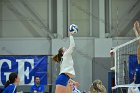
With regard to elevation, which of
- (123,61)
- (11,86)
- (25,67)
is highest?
(123,61)

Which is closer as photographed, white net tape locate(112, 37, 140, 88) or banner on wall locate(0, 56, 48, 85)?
white net tape locate(112, 37, 140, 88)

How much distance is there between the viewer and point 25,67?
1395cm

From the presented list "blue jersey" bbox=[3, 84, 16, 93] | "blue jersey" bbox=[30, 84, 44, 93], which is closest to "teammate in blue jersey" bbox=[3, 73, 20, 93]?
"blue jersey" bbox=[3, 84, 16, 93]

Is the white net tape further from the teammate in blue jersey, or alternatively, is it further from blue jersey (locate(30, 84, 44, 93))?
the teammate in blue jersey

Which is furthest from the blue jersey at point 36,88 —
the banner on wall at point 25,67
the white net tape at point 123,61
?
the white net tape at point 123,61

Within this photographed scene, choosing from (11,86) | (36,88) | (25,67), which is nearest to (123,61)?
(36,88)

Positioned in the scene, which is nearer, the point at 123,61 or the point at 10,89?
the point at 10,89

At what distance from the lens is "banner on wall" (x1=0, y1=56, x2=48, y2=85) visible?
13898 mm

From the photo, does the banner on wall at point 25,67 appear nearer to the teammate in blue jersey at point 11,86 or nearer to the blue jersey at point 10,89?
the teammate in blue jersey at point 11,86

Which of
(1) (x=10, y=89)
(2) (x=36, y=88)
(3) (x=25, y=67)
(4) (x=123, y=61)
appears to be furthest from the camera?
(3) (x=25, y=67)

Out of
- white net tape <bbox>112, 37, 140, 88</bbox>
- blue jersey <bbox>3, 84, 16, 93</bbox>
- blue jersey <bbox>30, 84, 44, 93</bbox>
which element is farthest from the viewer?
blue jersey <bbox>30, 84, 44, 93</bbox>

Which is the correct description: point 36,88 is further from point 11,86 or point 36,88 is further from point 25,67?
point 11,86

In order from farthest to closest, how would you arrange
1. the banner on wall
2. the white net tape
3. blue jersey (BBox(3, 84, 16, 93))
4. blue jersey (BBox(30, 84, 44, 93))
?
the banner on wall
blue jersey (BBox(30, 84, 44, 93))
the white net tape
blue jersey (BBox(3, 84, 16, 93))

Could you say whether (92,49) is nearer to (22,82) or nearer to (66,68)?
(22,82)
